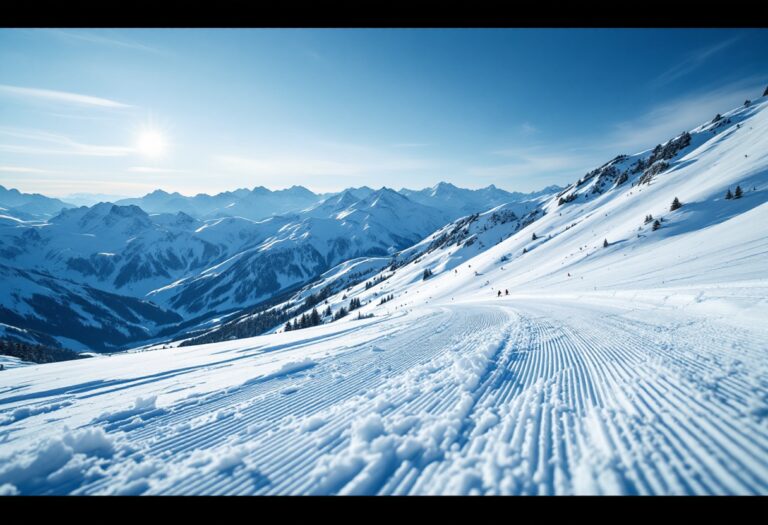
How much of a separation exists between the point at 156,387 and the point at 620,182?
502ft

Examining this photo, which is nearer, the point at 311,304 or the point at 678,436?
the point at 678,436

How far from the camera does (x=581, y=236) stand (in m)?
62.4

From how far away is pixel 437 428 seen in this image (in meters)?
4.36

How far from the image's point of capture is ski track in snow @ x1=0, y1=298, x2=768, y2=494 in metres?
3.34

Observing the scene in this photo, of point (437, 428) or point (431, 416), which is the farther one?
point (431, 416)

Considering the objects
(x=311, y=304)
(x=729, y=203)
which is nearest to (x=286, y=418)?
(x=729, y=203)

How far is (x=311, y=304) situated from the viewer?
17250 centimetres

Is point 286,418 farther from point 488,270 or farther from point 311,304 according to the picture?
point 311,304

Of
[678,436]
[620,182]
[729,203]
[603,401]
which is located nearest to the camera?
[678,436]

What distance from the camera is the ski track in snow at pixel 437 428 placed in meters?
3.34
